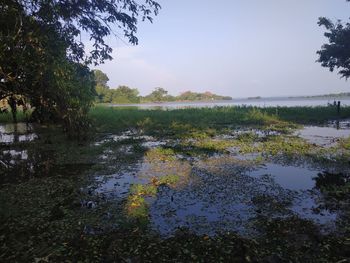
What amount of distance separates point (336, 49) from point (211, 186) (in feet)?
84.6

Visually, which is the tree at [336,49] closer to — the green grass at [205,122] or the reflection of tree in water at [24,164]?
the green grass at [205,122]

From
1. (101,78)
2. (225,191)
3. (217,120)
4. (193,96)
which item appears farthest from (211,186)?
(193,96)

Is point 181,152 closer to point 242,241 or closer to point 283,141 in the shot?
point 283,141

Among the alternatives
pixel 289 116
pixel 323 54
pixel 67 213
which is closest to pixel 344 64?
pixel 323 54

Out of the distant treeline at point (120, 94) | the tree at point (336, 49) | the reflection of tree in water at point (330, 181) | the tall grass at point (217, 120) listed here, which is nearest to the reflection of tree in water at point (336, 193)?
the reflection of tree in water at point (330, 181)

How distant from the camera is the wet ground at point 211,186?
5.65 m

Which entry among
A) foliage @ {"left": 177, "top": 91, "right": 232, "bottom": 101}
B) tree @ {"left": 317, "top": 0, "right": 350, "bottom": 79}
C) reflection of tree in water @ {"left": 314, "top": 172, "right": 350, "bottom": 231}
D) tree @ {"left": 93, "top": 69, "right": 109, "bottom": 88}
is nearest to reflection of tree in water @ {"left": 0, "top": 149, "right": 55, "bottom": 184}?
reflection of tree in water @ {"left": 314, "top": 172, "right": 350, "bottom": 231}

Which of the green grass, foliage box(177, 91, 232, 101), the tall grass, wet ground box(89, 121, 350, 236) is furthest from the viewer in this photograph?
foliage box(177, 91, 232, 101)

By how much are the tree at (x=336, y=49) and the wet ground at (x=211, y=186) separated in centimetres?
1884

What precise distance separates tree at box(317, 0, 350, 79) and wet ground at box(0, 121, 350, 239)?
61.8 feet

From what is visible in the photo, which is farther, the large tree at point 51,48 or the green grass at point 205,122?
the green grass at point 205,122

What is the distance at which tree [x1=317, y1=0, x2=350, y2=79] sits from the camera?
89.0 feet

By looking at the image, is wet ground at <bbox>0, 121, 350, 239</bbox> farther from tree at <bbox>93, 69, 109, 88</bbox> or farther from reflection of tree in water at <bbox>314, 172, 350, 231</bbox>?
tree at <bbox>93, 69, 109, 88</bbox>

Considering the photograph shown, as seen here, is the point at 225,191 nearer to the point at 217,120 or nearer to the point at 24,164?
the point at 24,164
